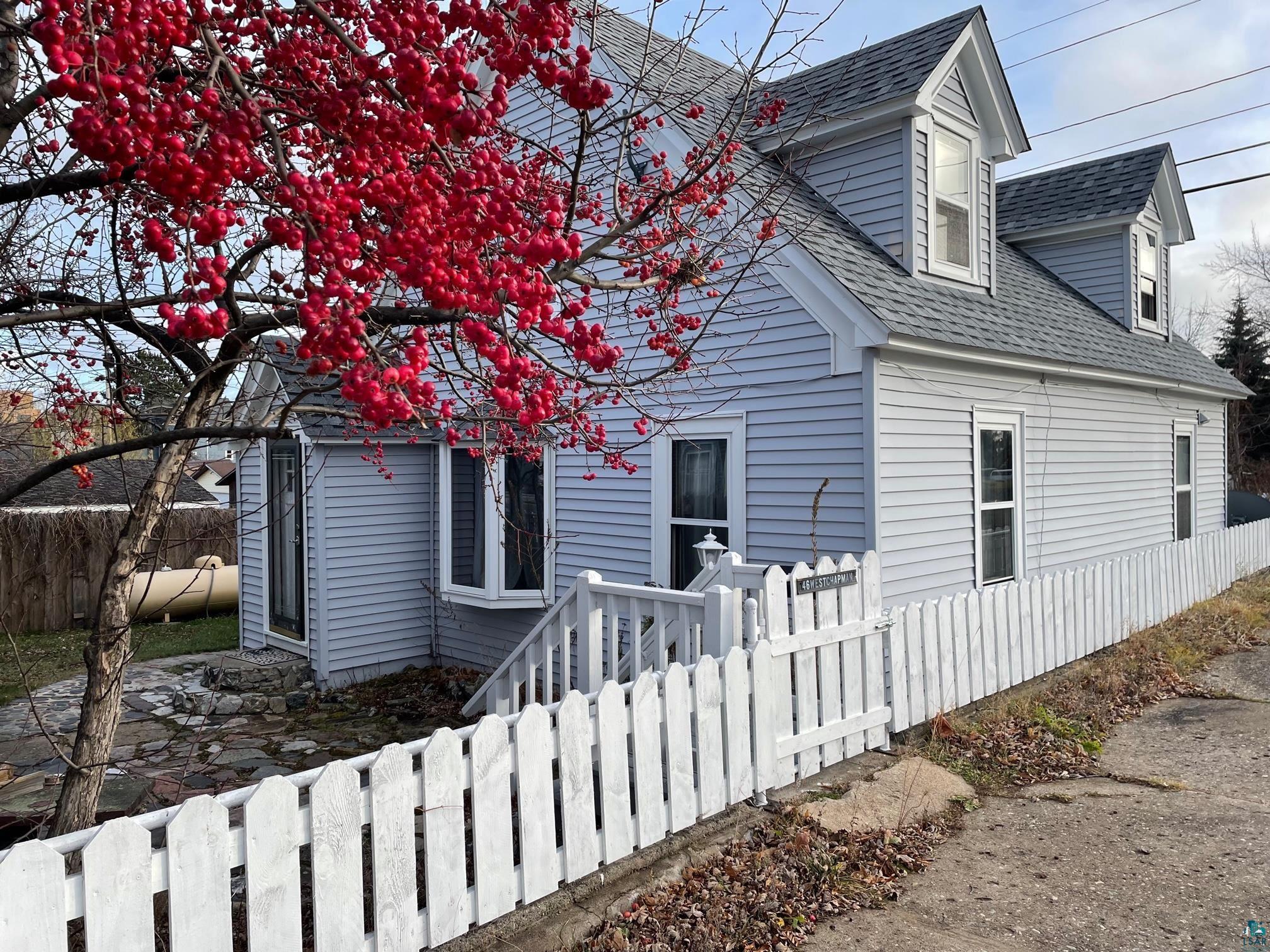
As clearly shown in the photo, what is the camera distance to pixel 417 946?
327cm

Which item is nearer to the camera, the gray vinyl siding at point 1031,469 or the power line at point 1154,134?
the gray vinyl siding at point 1031,469

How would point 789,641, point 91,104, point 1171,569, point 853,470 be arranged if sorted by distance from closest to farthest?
point 91,104
point 789,641
point 853,470
point 1171,569

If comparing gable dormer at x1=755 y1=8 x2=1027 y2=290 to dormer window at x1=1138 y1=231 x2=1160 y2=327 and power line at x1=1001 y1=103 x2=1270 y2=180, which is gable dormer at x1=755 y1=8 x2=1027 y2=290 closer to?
dormer window at x1=1138 y1=231 x2=1160 y2=327

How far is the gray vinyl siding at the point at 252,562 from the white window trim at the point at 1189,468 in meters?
12.8

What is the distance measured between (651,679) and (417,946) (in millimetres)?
1539

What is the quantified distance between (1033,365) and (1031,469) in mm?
1183

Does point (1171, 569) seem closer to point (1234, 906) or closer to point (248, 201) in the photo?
Result: point (1234, 906)

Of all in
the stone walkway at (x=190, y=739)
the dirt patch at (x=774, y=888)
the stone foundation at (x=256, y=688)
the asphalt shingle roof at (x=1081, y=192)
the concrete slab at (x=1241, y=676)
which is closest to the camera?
the dirt patch at (x=774, y=888)

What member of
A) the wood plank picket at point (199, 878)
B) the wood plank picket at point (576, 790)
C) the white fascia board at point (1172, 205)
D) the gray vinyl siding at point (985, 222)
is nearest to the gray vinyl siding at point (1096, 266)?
the white fascia board at point (1172, 205)

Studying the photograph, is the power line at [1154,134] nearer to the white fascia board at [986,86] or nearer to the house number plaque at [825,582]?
the white fascia board at [986,86]

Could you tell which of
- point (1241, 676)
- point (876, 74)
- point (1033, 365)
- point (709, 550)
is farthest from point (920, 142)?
point (1241, 676)

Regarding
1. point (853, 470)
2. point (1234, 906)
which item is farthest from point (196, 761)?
point (1234, 906)

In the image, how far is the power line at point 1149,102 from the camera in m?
16.2

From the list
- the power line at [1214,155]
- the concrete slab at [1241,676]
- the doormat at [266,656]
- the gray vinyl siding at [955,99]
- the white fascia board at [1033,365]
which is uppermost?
the power line at [1214,155]
